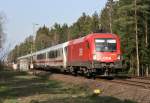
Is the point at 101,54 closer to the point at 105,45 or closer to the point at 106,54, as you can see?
the point at 106,54

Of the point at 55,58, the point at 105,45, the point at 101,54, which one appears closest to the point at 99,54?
the point at 101,54

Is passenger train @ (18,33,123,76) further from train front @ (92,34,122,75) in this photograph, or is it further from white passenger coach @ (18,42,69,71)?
white passenger coach @ (18,42,69,71)

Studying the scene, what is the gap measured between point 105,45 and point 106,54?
2.97 feet

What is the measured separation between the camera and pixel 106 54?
111 feet

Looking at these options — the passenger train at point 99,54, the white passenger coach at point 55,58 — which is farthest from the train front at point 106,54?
the white passenger coach at point 55,58

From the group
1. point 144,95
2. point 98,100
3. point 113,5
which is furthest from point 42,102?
point 113,5

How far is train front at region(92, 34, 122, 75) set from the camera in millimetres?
33625

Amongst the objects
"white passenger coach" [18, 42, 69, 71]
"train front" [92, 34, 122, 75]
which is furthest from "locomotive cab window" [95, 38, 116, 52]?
"white passenger coach" [18, 42, 69, 71]

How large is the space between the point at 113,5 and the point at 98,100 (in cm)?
7908

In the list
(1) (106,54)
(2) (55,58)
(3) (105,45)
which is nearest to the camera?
(1) (106,54)

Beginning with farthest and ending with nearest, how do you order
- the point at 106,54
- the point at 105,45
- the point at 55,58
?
the point at 55,58 < the point at 105,45 < the point at 106,54

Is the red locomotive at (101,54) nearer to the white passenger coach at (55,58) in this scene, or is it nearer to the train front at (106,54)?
the train front at (106,54)

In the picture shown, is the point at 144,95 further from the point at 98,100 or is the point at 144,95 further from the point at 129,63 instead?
the point at 129,63

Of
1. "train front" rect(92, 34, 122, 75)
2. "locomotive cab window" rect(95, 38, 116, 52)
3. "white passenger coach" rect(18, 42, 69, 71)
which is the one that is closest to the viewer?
"train front" rect(92, 34, 122, 75)
